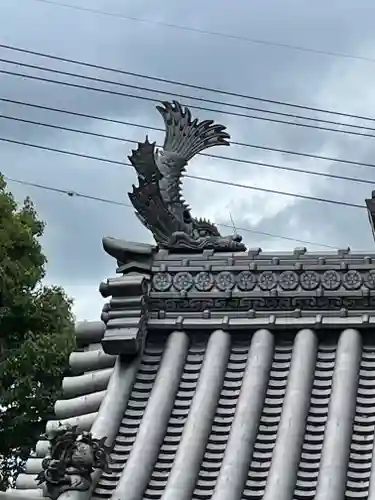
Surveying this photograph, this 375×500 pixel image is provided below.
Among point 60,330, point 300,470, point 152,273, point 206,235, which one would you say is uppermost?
point 60,330

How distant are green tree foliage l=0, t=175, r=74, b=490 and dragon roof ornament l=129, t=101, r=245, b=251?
9107 mm

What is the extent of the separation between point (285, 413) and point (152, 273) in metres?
1.64

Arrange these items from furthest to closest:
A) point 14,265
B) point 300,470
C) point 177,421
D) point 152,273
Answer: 1. point 14,265
2. point 152,273
3. point 177,421
4. point 300,470

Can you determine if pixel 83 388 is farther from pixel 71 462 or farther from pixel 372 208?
pixel 372 208

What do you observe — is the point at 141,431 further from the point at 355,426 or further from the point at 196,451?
the point at 355,426

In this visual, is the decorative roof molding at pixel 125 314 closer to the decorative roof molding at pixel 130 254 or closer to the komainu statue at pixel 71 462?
the decorative roof molding at pixel 130 254

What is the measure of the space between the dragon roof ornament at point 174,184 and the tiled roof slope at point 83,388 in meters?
0.93

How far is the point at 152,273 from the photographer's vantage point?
8.77 meters

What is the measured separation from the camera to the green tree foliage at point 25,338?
18047 mm

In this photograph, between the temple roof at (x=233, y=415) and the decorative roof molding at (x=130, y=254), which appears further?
the decorative roof molding at (x=130, y=254)

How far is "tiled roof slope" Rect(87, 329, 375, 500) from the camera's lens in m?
7.27

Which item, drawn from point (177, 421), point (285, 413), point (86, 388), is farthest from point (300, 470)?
point (86, 388)

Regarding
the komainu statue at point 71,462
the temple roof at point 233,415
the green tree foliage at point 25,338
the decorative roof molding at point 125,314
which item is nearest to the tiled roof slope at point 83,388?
the temple roof at point 233,415

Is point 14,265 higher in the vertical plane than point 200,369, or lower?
higher
